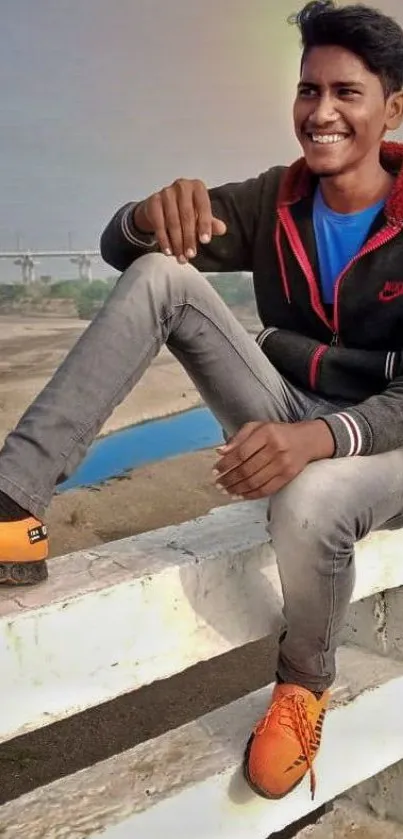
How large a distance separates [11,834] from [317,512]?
2.27 ft

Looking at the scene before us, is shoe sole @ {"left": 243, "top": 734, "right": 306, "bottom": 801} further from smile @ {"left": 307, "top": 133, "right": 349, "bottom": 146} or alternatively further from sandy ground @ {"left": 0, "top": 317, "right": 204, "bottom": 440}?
sandy ground @ {"left": 0, "top": 317, "right": 204, "bottom": 440}

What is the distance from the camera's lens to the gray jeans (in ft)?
4.87

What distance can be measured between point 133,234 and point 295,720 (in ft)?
3.28

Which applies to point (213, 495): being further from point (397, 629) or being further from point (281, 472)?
point (281, 472)

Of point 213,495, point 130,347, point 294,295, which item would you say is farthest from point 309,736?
point 213,495

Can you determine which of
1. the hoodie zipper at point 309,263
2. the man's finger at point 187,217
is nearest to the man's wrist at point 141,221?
the man's finger at point 187,217

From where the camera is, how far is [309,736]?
1.58m

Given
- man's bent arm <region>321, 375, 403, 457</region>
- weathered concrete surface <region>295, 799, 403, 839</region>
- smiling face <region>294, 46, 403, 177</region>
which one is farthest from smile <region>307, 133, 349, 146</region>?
weathered concrete surface <region>295, 799, 403, 839</region>

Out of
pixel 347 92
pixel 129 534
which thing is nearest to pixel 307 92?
pixel 347 92

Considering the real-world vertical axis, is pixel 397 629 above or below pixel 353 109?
below

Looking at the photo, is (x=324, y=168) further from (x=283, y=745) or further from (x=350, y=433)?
(x=283, y=745)

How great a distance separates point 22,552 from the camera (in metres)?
1.45

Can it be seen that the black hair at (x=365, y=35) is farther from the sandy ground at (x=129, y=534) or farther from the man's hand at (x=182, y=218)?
the sandy ground at (x=129, y=534)

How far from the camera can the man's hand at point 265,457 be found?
148cm
